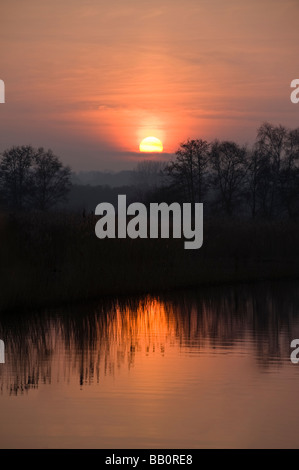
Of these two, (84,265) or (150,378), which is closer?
(150,378)

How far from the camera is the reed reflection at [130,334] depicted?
11781mm

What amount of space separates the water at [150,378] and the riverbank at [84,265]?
1061 millimetres

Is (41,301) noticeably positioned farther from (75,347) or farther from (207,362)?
(207,362)

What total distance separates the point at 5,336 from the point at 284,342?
455 centimetres

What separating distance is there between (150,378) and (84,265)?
9959 millimetres

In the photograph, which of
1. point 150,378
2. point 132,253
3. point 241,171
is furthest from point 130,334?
point 241,171

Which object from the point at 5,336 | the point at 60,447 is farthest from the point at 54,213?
the point at 60,447

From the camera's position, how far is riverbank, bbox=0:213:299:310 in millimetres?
18859

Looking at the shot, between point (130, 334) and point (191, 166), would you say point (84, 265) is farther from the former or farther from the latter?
point (191, 166)

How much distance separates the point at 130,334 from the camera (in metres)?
15.1

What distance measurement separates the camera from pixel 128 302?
2008 centimetres
